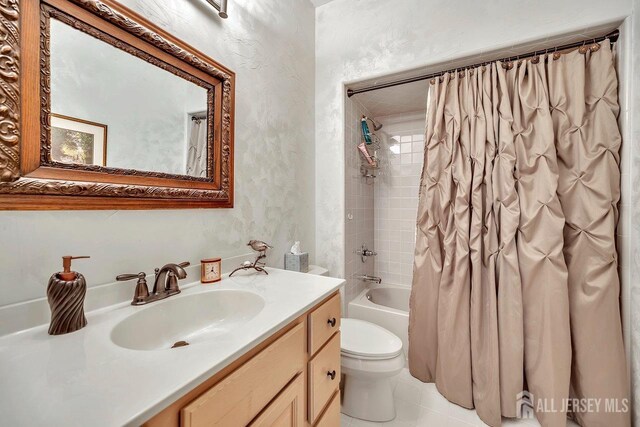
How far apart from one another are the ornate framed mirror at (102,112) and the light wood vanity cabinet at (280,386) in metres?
0.68

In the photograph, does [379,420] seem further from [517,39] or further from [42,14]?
[517,39]

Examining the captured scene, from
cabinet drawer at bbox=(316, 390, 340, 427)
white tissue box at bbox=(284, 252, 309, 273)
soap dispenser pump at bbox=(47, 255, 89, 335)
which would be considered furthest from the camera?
white tissue box at bbox=(284, 252, 309, 273)

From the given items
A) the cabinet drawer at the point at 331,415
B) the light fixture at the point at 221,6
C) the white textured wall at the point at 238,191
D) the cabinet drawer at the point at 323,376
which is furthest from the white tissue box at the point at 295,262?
the light fixture at the point at 221,6

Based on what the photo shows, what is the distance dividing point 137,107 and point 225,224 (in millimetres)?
589

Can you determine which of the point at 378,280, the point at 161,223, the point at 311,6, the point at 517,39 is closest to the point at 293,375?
the point at 161,223

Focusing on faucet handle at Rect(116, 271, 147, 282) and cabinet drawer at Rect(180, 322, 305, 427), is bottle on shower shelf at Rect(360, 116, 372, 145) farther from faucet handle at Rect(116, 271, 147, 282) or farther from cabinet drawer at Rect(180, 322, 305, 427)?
faucet handle at Rect(116, 271, 147, 282)

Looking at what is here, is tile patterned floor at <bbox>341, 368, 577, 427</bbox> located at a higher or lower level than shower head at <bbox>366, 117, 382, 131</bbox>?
lower

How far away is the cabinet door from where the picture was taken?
68 cm

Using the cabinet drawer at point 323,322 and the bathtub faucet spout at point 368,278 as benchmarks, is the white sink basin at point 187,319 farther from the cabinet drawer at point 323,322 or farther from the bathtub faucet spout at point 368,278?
the bathtub faucet spout at point 368,278

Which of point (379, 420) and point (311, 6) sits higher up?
point (311, 6)

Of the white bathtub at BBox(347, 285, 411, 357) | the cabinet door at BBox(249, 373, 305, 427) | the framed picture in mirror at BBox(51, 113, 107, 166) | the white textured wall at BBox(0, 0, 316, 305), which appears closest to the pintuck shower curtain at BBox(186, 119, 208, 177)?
the white textured wall at BBox(0, 0, 316, 305)

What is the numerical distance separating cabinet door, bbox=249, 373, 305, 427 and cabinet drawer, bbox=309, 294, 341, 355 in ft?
0.38

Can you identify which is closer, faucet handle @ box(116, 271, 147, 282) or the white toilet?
faucet handle @ box(116, 271, 147, 282)

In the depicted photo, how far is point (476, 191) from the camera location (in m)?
1.51
